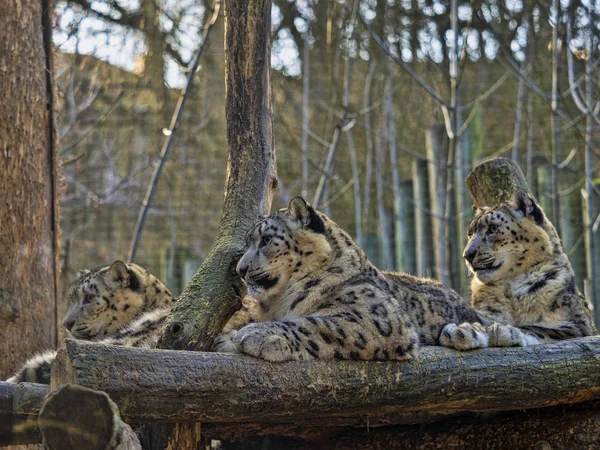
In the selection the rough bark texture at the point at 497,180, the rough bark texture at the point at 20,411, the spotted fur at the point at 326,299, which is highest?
the rough bark texture at the point at 497,180

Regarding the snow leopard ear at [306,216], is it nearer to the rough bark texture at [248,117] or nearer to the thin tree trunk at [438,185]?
the rough bark texture at [248,117]

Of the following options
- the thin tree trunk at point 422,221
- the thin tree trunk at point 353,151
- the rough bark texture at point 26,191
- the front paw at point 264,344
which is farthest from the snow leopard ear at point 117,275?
the thin tree trunk at point 422,221

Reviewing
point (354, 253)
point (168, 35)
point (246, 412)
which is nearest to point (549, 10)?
point (168, 35)

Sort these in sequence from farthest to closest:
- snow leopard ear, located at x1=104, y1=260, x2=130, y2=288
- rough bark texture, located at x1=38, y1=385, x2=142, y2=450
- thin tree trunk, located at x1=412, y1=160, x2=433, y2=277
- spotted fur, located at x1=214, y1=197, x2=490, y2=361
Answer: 1. thin tree trunk, located at x1=412, y1=160, x2=433, y2=277
2. snow leopard ear, located at x1=104, y1=260, x2=130, y2=288
3. spotted fur, located at x1=214, y1=197, x2=490, y2=361
4. rough bark texture, located at x1=38, y1=385, x2=142, y2=450

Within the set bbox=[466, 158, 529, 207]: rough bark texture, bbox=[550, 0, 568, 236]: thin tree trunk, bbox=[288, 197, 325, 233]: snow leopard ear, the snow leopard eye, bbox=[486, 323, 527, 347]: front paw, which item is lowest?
bbox=[486, 323, 527, 347]: front paw

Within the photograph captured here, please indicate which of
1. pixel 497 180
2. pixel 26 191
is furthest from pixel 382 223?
pixel 26 191

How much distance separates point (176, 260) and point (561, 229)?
4.95 meters

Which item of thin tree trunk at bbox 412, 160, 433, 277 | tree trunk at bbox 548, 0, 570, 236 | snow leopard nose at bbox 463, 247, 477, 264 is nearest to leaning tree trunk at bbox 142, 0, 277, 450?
snow leopard nose at bbox 463, 247, 477, 264

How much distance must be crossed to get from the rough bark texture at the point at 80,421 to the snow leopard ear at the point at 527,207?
12.3ft

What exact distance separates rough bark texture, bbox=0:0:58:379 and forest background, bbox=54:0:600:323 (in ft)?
11.6

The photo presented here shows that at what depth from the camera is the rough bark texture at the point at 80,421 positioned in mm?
3127

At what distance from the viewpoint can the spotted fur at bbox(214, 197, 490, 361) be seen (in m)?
4.35

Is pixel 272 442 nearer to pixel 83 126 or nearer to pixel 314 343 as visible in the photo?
pixel 314 343

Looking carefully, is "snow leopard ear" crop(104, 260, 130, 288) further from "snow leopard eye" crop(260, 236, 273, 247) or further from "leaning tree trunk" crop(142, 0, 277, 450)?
"snow leopard eye" crop(260, 236, 273, 247)
